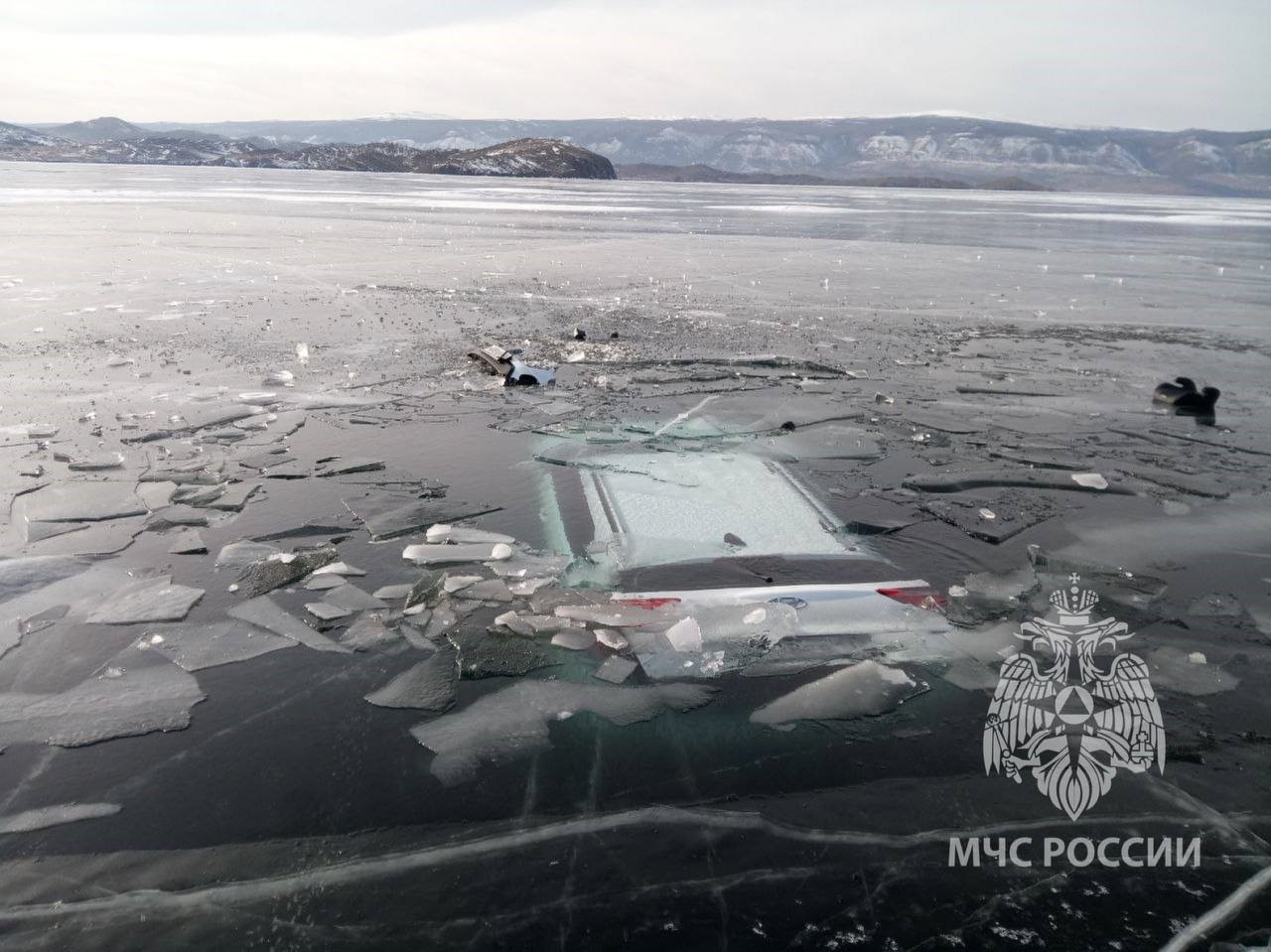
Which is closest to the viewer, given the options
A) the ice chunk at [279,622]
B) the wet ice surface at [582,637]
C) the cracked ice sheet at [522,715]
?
the wet ice surface at [582,637]

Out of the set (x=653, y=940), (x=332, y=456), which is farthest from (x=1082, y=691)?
(x=332, y=456)

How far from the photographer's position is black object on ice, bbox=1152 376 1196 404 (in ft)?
28.2

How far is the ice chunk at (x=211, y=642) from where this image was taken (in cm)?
395

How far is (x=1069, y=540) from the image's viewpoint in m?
5.50

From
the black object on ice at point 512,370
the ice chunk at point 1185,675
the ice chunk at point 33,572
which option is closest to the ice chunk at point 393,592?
the ice chunk at point 33,572

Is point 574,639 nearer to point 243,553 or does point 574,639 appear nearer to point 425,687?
point 425,687

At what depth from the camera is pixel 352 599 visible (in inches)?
178

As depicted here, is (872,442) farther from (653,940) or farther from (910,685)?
(653,940)

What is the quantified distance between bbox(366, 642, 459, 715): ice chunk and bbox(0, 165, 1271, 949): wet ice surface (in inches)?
0.7

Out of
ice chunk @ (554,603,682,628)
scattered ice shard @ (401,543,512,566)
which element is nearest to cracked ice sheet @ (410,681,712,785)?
ice chunk @ (554,603,682,628)

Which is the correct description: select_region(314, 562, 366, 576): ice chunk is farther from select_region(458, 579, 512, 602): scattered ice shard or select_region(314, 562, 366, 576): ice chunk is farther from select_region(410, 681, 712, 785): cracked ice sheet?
select_region(410, 681, 712, 785): cracked ice sheet

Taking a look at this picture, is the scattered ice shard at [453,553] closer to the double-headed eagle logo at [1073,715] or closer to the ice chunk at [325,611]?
the ice chunk at [325,611]

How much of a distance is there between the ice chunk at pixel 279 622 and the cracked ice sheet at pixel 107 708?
1.58 feet

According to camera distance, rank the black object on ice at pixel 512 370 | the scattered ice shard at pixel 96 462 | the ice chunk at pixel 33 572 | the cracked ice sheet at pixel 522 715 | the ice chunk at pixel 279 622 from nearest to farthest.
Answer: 1. the cracked ice sheet at pixel 522 715
2. the ice chunk at pixel 279 622
3. the ice chunk at pixel 33 572
4. the scattered ice shard at pixel 96 462
5. the black object on ice at pixel 512 370
